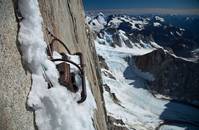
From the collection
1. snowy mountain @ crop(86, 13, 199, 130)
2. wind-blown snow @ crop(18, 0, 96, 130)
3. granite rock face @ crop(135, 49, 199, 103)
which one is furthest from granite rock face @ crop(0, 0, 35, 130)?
granite rock face @ crop(135, 49, 199, 103)

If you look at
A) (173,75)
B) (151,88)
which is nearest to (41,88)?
(151,88)

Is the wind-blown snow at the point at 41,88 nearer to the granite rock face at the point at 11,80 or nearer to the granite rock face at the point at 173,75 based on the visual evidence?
the granite rock face at the point at 11,80

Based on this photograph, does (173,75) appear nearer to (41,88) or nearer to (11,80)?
(41,88)

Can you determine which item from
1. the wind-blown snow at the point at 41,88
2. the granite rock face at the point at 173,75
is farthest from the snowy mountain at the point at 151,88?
the wind-blown snow at the point at 41,88

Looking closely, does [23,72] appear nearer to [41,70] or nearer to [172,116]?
[41,70]

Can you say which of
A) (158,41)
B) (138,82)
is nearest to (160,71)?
(138,82)

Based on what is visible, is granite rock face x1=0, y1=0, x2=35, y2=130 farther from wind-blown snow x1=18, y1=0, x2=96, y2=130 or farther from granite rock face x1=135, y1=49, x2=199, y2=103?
granite rock face x1=135, y1=49, x2=199, y2=103

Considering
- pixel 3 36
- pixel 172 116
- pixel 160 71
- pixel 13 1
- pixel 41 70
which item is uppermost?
pixel 13 1
